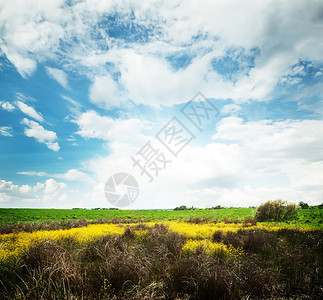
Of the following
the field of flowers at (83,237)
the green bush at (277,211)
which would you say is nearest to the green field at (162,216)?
the green bush at (277,211)

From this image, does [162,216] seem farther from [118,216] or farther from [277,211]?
[277,211]

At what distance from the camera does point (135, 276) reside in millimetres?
4680

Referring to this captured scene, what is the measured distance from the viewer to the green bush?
807 inches

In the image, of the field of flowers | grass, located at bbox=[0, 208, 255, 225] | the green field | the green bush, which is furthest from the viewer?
grass, located at bbox=[0, 208, 255, 225]

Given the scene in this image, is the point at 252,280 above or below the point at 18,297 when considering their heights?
below

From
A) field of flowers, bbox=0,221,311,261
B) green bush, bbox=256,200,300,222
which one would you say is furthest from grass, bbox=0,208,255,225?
field of flowers, bbox=0,221,311,261

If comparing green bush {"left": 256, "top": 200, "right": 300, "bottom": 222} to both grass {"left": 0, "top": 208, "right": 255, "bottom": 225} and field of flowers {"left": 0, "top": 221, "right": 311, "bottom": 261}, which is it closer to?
grass {"left": 0, "top": 208, "right": 255, "bottom": 225}

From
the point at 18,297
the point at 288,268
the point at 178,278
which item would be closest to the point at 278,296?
the point at 288,268

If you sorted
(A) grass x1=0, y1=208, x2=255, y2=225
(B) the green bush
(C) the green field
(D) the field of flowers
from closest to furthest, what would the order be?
(D) the field of flowers, (C) the green field, (B) the green bush, (A) grass x1=0, y1=208, x2=255, y2=225

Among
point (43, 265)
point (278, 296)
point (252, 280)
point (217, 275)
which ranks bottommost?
point (278, 296)

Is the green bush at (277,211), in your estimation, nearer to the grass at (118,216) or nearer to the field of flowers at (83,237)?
the grass at (118,216)

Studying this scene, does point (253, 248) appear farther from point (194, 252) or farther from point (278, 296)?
point (278, 296)

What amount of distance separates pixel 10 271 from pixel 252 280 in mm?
6241

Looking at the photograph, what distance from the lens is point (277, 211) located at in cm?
2094
